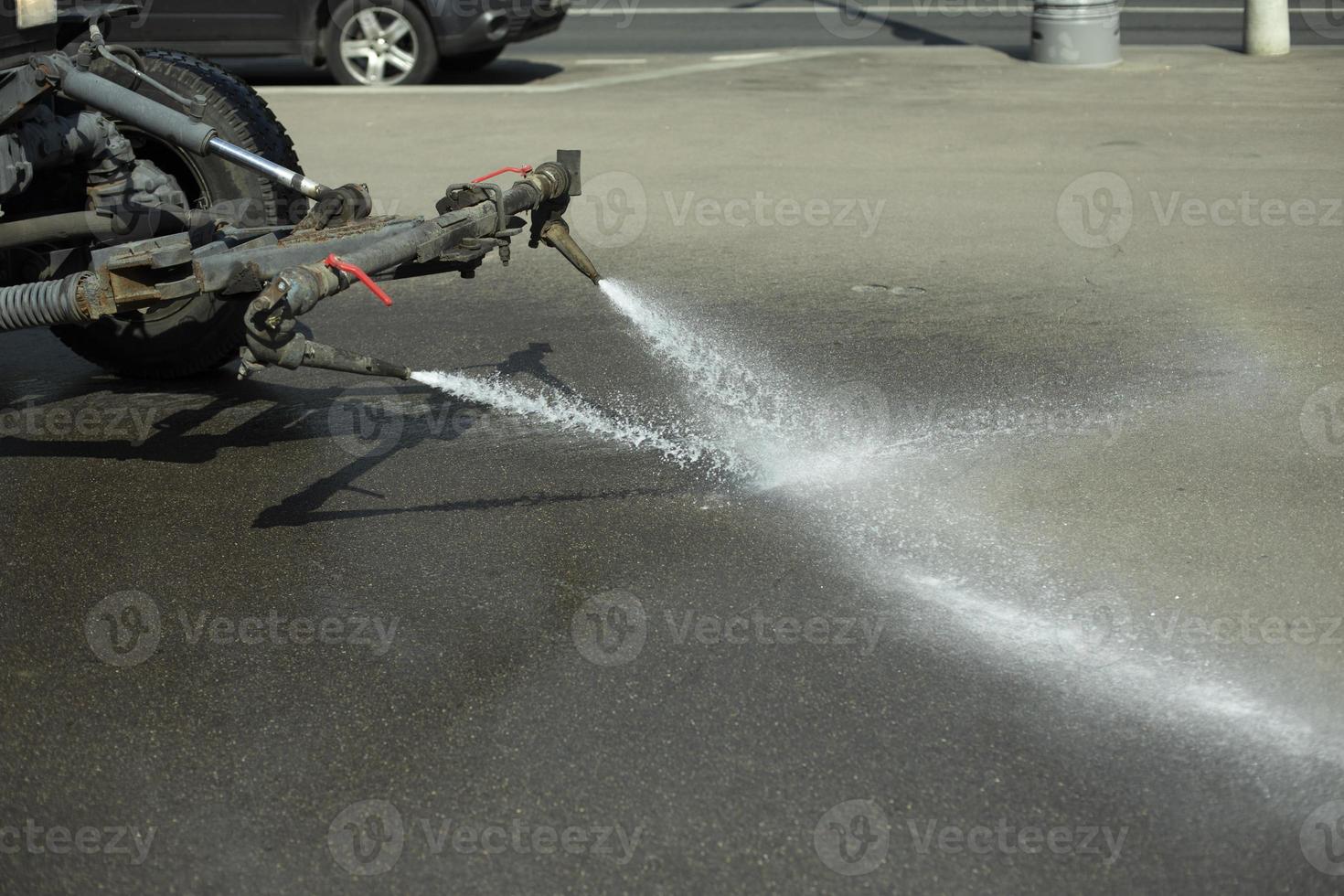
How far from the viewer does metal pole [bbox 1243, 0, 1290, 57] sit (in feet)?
46.3

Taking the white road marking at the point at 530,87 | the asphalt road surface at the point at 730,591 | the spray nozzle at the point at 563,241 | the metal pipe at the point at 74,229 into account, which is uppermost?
the white road marking at the point at 530,87

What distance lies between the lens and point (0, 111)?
5074 millimetres

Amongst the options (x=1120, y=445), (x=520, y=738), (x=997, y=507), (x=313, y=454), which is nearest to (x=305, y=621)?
(x=520, y=738)

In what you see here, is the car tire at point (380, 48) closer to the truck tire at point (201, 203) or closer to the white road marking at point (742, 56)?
the white road marking at point (742, 56)

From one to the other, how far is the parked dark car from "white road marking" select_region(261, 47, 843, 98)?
0.29m

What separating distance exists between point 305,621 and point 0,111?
216 cm

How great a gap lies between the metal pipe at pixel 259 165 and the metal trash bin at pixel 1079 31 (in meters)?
10.4

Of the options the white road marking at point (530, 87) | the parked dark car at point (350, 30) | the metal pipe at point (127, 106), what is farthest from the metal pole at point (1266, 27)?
the metal pipe at point (127, 106)

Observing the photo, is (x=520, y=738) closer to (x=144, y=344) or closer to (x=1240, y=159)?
(x=144, y=344)

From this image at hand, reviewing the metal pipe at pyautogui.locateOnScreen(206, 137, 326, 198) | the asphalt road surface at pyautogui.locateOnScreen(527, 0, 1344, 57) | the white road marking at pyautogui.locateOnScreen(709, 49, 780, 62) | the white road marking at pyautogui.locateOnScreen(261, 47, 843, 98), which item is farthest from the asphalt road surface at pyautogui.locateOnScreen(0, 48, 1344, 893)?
the asphalt road surface at pyautogui.locateOnScreen(527, 0, 1344, 57)

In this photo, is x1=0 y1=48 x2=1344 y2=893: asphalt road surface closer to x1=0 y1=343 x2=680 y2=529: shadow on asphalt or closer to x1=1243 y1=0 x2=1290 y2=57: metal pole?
x1=0 y1=343 x2=680 y2=529: shadow on asphalt

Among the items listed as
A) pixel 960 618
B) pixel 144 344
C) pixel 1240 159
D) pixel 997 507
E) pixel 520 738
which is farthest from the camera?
pixel 1240 159

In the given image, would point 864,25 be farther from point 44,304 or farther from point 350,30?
point 44,304

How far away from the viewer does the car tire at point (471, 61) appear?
14953 millimetres
